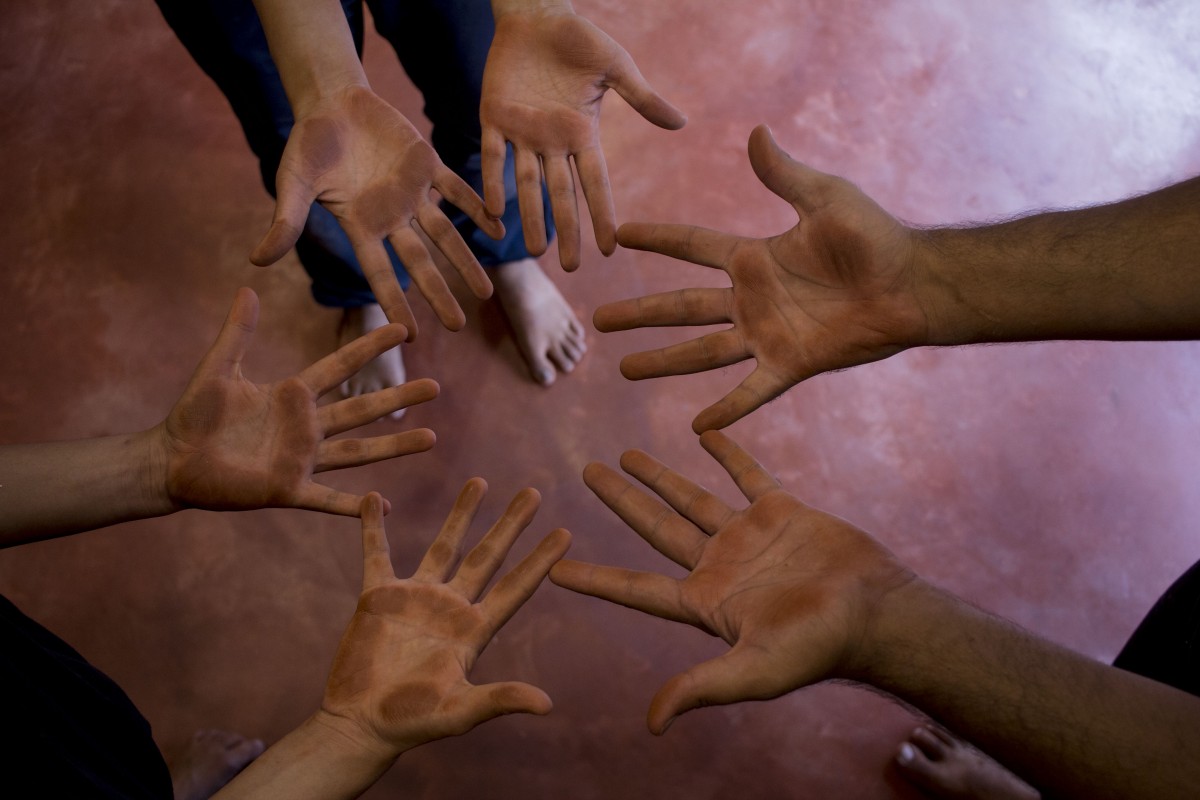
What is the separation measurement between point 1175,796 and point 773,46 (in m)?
1.73

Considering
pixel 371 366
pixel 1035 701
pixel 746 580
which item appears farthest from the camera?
pixel 371 366

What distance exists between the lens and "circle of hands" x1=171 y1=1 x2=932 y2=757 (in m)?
0.94

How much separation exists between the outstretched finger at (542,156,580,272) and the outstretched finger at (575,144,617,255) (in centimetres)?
2

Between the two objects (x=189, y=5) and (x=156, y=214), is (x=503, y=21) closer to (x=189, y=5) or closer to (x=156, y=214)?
(x=189, y=5)

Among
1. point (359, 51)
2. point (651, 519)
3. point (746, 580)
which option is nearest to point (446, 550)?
point (651, 519)

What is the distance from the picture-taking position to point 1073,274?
1029 millimetres

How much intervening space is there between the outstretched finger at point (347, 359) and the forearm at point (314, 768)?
417 mm

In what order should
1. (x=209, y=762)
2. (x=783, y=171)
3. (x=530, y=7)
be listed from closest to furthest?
1. (x=783, y=171)
2. (x=530, y=7)
3. (x=209, y=762)

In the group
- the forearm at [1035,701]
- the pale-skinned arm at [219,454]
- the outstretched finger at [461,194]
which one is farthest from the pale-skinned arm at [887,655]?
the outstretched finger at [461,194]

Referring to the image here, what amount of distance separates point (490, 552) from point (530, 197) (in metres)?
0.48

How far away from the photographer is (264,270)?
5.89 feet

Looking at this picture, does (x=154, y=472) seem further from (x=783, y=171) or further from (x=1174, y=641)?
(x=1174, y=641)

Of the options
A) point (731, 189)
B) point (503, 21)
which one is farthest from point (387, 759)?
point (731, 189)

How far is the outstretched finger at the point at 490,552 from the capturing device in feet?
3.41
